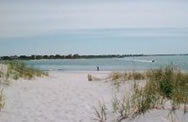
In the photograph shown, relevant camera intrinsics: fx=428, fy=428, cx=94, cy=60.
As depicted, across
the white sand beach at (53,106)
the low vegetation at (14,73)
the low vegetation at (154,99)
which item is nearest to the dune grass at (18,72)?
the low vegetation at (14,73)

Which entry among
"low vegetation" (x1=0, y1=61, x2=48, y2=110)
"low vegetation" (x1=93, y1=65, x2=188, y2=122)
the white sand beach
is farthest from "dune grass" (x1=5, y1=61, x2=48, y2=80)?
"low vegetation" (x1=93, y1=65, x2=188, y2=122)

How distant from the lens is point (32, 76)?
53.2 feet

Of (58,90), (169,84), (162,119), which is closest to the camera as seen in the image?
(162,119)

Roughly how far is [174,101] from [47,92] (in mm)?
4209

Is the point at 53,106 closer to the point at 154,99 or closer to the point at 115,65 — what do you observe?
the point at 154,99

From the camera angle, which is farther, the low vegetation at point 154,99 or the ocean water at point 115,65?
the ocean water at point 115,65

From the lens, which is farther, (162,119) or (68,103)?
(68,103)

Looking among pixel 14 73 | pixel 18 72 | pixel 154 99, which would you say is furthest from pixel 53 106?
pixel 18 72

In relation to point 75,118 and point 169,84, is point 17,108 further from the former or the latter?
point 169,84

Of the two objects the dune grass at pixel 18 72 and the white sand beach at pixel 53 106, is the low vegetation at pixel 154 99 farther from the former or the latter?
the dune grass at pixel 18 72

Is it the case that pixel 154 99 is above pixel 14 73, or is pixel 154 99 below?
below

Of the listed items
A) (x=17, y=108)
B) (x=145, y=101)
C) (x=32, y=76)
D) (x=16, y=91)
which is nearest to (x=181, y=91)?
(x=145, y=101)

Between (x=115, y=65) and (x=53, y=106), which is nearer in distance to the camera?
(x=53, y=106)

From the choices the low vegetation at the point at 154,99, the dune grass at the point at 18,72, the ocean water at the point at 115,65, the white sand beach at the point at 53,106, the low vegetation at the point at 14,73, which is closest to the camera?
the white sand beach at the point at 53,106
